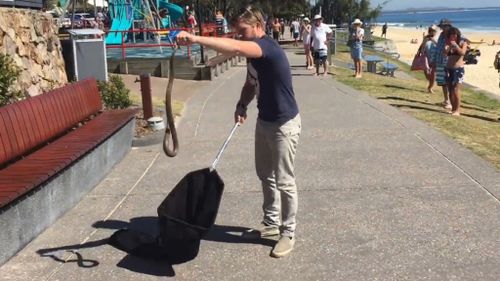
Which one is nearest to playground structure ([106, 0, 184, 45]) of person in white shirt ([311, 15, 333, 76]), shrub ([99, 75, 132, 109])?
person in white shirt ([311, 15, 333, 76])

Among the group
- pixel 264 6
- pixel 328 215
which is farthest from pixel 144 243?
pixel 264 6

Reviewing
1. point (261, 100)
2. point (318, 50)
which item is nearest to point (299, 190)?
point (261, 100)

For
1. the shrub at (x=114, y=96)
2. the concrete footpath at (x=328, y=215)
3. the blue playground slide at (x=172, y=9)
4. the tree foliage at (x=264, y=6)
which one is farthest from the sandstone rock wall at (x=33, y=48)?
the tree foliage at (x=264, y=6)

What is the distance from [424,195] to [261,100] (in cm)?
223

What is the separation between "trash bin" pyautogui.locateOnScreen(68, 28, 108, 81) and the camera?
416 inches

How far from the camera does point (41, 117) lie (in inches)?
240

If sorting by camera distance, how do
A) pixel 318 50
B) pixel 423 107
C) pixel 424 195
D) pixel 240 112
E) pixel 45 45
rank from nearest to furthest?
pixel 240 112 → pixel 424 195 → pixel 45 45 → pixel 423 107 → pixel 318 50

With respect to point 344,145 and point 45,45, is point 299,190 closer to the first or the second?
point 344,145

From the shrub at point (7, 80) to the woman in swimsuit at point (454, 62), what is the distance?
703 centimetres

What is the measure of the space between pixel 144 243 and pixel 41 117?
2293 millimetres

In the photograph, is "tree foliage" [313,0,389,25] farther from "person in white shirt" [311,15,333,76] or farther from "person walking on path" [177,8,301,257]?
"person walking on path" [177,8,301,257]

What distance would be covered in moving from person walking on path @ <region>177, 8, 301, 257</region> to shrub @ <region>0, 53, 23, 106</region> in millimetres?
3237

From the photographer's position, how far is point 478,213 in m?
5.14

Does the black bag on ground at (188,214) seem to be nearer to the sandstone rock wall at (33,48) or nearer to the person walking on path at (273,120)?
the person walking on path at (273,120)
